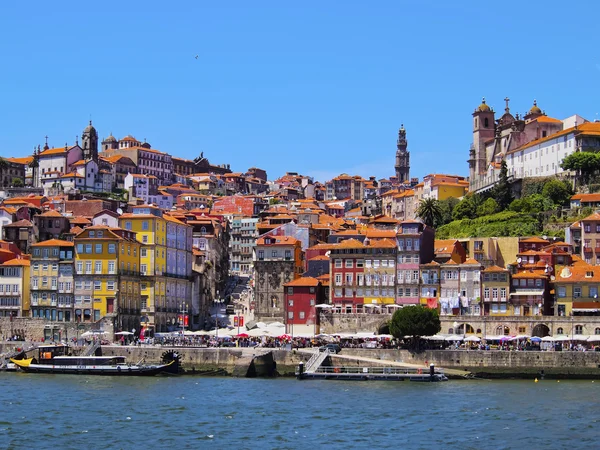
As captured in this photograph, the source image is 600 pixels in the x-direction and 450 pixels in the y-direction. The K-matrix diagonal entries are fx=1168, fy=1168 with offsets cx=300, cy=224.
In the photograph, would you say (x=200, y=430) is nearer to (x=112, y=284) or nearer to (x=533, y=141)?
(x=112, y=284)

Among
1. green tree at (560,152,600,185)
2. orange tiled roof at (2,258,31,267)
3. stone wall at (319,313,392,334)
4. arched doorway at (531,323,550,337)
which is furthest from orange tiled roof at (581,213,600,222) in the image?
orange tiled roof at (2,258,31,267)

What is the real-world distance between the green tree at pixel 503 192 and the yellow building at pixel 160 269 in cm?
3664

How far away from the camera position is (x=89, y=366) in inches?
3115

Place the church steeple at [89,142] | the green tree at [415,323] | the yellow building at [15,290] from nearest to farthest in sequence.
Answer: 1. the green tree at [415,323]
2. the yellow building at [15,290]
3. the church steeple at [89,142]

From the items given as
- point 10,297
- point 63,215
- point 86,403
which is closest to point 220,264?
point 63,215

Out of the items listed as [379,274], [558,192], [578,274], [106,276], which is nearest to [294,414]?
[106,276]

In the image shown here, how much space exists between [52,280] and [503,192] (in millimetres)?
50313

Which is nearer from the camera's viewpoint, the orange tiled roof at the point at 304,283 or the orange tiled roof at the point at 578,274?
the orange tiled roof at the point at 578,274

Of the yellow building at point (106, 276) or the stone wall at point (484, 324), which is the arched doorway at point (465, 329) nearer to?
the stone wall at point (484, 324)

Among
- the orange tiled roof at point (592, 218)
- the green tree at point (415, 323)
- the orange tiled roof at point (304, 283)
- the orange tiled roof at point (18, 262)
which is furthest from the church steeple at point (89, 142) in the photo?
the green tree at point (415, 323)

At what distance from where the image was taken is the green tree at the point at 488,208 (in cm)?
11955

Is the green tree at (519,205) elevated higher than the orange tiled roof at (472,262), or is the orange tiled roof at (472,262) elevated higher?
the green tree at (519,205)

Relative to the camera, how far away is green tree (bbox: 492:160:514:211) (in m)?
122

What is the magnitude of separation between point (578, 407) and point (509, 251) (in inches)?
1649
